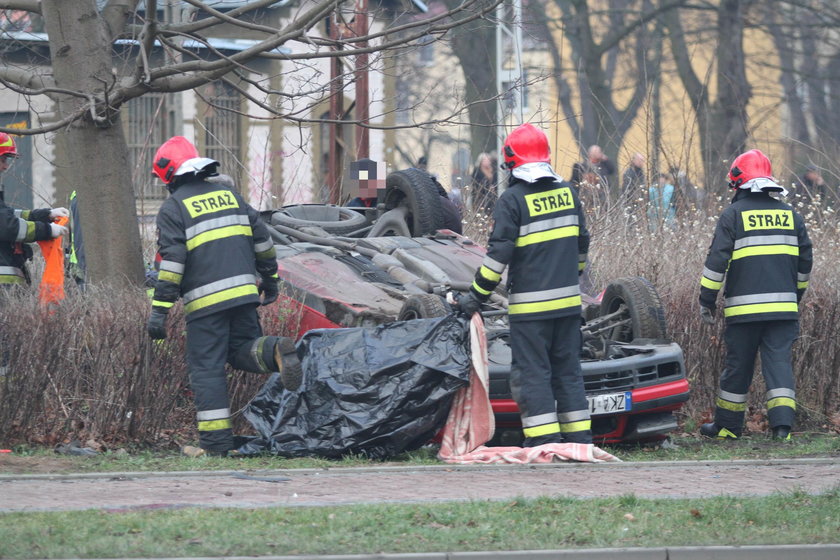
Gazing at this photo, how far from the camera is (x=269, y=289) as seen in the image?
8.06 m

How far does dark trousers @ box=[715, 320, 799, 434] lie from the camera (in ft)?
28.1

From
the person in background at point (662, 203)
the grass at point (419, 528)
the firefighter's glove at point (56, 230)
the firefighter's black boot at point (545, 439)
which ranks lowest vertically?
the grass at point (419, 528)

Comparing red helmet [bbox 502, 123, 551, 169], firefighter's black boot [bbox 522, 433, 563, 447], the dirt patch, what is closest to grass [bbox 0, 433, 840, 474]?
the dirt patch

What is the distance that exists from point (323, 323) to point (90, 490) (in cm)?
257

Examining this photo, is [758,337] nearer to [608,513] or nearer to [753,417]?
[753,417]

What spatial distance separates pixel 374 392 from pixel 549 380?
3.40ft

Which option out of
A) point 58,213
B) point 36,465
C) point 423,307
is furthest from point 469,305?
point 58,213

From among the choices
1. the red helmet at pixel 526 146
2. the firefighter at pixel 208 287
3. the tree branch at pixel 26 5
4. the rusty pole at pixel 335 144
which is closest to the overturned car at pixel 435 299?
the firefighter at pixel 208 287

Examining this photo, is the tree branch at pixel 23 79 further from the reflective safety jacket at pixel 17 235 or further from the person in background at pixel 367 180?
the person in background at pixel 367 180

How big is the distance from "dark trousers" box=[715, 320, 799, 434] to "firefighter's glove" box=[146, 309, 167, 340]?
152 inches

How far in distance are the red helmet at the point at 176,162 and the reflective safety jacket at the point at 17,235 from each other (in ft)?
6.04

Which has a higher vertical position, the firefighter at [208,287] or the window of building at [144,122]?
the window of building at [144,122]

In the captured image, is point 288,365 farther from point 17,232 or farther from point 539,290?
point 17,232

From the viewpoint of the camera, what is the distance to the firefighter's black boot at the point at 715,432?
8727mm
